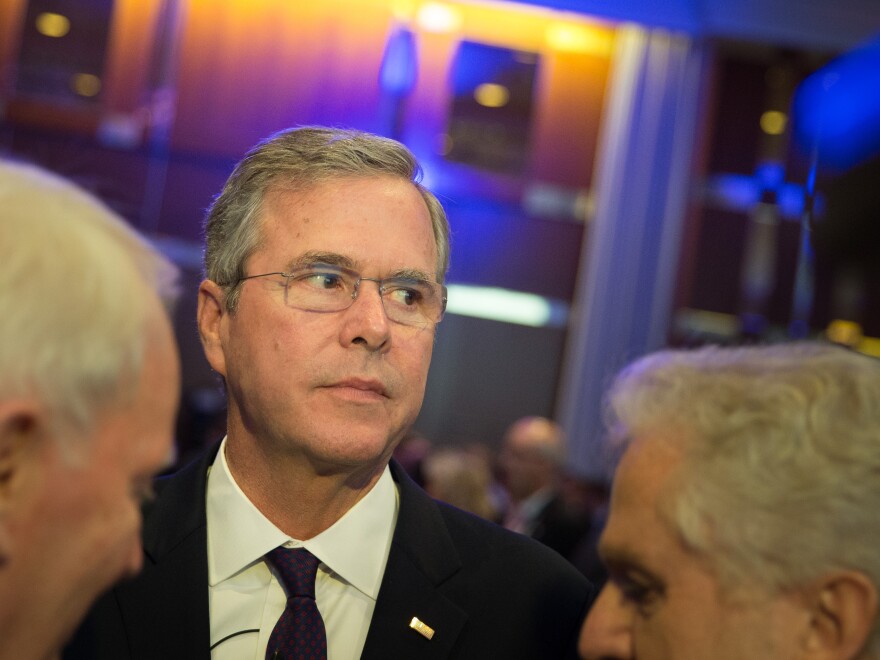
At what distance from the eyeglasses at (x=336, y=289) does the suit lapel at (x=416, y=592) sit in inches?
13.4

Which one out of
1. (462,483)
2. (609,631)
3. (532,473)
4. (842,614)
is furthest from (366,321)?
(532,473)

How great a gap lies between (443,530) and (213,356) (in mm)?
526

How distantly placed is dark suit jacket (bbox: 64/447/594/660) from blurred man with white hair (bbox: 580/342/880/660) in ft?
1.28

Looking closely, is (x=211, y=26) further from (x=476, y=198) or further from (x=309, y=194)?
(x=309, y=194)

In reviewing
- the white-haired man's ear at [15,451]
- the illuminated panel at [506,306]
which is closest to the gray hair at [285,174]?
the white-haired man's ear at [15,451]

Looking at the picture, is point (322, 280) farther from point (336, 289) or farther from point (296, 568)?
point (296, 568)

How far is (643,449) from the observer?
1291mm

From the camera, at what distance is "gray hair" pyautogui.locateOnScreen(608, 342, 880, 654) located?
112 centimetres

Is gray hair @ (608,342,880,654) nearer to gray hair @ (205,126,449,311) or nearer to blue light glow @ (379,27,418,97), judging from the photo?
gray hair @ (205,126,449,311)

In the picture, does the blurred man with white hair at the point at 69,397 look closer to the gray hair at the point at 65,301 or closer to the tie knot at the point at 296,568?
the gray hair at the point at 65,301

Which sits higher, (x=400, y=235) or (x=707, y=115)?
(x=707, y=115)

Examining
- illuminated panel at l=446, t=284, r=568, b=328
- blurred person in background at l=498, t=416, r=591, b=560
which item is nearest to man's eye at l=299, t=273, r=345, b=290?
blurred person in background at l=498, t=416, r=591, b=560

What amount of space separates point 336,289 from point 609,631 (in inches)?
29.5

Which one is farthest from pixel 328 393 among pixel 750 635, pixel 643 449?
pixel 750 635
